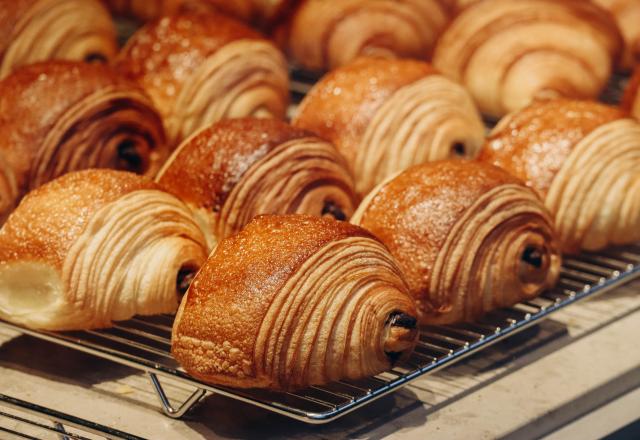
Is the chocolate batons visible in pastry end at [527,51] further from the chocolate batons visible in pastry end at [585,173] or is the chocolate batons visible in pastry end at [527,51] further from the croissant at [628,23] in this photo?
the chocolate batons visible in pastry end at [585,173]

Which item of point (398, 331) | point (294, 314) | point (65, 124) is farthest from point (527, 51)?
point (294, 314)

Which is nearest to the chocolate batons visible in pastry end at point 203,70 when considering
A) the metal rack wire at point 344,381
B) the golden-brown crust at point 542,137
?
the golden-brown crust at point 542,137

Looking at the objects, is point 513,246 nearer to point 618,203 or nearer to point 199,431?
point 618,203

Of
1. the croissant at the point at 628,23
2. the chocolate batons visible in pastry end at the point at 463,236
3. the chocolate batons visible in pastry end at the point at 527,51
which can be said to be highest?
the croissant at the point at 628,23

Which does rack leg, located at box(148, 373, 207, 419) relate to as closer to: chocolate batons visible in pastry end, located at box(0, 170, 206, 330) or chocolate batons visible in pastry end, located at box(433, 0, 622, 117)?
chocolate batons visible in pastry end, located at box(0, 170, 206, 330)

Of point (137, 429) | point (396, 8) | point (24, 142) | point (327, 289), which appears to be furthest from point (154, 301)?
point (396, 8)

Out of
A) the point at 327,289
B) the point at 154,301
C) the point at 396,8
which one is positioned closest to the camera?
the point at 327,289

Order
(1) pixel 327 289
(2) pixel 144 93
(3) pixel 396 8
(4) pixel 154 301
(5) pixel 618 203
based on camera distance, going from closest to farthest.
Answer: (1) pixel 327 289 → (4) pixel 154 301 → (5) pixel 618 203 → (2) pixel 144 93 → (3) pixel 396 8
